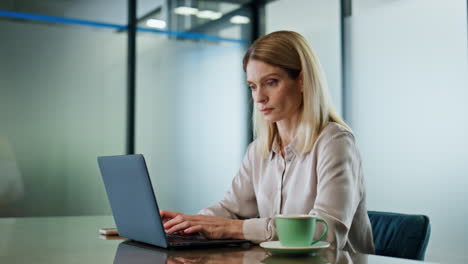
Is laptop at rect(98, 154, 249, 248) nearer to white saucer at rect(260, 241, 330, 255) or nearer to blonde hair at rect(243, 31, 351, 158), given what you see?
white saucer at rect(260, 241, 330, 255)

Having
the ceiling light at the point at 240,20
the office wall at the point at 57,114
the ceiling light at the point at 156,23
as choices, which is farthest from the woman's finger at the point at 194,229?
the ceiling light at the point at 240,20

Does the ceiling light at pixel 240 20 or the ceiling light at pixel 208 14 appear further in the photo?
the ceiling light at pixel 240 20

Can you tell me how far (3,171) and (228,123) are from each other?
2.00 m

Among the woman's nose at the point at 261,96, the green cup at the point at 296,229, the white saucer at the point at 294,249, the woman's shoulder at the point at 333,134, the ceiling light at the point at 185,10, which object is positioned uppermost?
the ceiling light at the point at 185,10

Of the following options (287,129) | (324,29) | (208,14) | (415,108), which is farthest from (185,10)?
(287,129)

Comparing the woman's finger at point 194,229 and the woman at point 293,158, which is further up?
the woman at point 293,158

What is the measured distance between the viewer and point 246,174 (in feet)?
6.50

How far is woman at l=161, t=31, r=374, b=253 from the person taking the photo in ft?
5.05

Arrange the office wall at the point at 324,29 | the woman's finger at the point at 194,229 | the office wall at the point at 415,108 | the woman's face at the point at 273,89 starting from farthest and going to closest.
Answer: the office wall at the point at 324,29, the office wall at the point at 415,108, the woman's face at the point at 273,89, the woman's finger at the point at 194,229

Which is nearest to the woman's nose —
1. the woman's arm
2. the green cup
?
the woman's arm

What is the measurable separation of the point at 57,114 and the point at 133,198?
359cm

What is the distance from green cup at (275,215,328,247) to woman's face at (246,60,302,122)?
703 mm

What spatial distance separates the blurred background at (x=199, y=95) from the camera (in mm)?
3582

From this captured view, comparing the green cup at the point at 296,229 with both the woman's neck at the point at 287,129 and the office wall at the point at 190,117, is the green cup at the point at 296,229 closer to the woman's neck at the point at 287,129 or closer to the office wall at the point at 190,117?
the woman's neck at the point at 287,129
